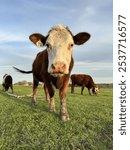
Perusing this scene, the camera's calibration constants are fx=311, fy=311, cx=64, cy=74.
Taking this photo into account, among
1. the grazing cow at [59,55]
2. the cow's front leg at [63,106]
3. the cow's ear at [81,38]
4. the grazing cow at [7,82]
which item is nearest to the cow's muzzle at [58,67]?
the grazing cow at [59,55]

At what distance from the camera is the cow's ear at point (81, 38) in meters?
9.22

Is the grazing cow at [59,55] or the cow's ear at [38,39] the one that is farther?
the cow's ear at [38,39]

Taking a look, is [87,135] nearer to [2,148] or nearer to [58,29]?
[2,148]

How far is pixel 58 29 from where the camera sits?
9.05 metres

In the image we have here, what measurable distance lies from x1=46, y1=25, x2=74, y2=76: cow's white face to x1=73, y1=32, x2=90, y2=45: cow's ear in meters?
0.37

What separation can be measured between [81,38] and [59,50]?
4.34 ft

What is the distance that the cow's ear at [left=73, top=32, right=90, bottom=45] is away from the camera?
30.2 ft

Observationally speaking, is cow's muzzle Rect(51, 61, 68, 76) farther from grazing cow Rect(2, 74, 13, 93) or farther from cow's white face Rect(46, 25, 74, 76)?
grazing cow Rect(2, 74, 13, 93)

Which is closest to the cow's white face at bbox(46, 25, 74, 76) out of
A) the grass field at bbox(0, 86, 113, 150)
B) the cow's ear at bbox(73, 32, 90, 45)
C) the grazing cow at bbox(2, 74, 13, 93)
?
the cow's ear at bbox(73, 32, 90, 45)

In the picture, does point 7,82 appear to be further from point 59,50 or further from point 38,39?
point 59,50

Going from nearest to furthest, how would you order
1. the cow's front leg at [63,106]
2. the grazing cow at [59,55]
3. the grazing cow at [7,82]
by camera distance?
the grazing cow at [59,55]
the cow's front leg at [63,106]
the grazing cow at [7,82]

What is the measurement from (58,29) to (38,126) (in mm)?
3148

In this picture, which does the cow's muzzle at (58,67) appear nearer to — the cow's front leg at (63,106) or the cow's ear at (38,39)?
the cow's front leg at (63,106)

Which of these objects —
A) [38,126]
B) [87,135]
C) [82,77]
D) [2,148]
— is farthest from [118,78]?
[82,77]
